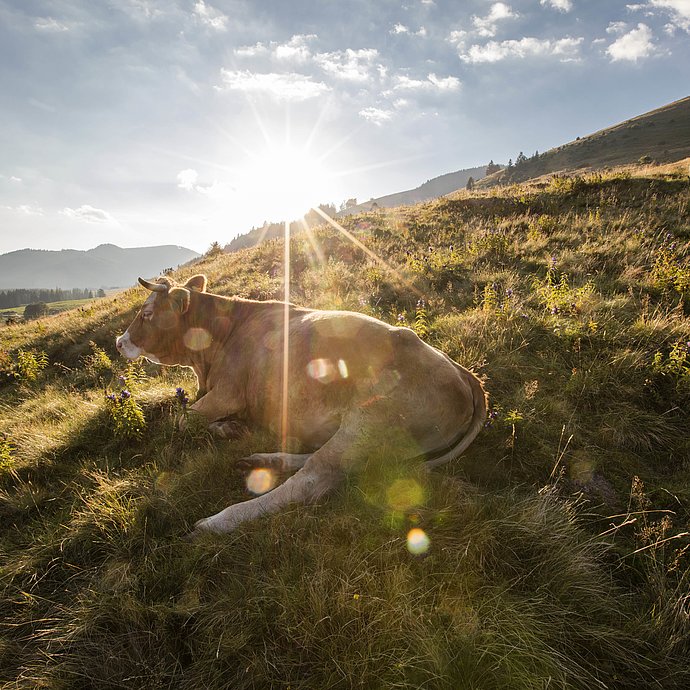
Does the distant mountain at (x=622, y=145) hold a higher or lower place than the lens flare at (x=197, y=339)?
higher

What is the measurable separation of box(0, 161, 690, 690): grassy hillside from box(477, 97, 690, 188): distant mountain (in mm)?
106269

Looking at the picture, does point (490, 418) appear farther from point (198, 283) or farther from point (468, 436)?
point (198, 283)

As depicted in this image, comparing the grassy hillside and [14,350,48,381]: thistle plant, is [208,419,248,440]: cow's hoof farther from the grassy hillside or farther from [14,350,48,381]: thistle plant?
[14,350,48,381]: thistle plant

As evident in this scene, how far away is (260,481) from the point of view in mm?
3730

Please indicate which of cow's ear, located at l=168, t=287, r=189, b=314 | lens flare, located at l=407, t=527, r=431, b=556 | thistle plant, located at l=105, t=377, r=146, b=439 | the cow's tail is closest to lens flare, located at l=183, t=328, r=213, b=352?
cow's ear, located at l=168, t=287, r=189, b=314

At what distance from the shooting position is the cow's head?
19.8 ft

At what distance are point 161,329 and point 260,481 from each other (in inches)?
145

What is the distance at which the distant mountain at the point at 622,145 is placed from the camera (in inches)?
3615

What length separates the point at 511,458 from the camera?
3805 millimetres

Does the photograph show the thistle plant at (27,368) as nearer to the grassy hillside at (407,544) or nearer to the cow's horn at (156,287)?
the grassy hillside at (407,544)

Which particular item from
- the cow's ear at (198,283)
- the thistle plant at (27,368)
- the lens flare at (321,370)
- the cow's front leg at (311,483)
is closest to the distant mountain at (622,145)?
the cow's ear at (198,283)

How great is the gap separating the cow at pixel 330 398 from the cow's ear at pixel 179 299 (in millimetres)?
1424

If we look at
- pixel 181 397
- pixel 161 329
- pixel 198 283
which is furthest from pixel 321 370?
pixel 198 283

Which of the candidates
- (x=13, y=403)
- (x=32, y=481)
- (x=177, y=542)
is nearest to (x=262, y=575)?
(x=177, y=542)
